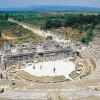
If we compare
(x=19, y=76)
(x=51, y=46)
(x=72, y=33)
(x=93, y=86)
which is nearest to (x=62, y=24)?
(x=72, y=33)

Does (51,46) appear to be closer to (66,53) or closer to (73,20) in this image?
(66,53)

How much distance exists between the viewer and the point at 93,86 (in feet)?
128

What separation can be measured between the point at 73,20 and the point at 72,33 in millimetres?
19498

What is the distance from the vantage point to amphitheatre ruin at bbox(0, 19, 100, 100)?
35094mm

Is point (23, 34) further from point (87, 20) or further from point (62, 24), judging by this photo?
point (87, 20)

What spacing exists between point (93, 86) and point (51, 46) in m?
29.6

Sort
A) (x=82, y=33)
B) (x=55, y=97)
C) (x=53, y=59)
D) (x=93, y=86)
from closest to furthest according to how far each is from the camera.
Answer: (x=55, y=97)
(x=93, y=86)
(x=53, y=59)
(x=82, y=33)

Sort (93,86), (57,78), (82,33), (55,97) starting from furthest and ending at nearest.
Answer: (82,33)
(57,78)
(93,86)
(55,97)

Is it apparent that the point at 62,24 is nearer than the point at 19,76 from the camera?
No

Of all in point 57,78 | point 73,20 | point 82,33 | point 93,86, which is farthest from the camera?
point 73,20

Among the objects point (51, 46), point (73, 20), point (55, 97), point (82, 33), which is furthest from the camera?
point (73, 20)

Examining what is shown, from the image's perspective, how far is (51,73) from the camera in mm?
50312

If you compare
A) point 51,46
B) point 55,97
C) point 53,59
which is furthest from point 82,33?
point 55,97

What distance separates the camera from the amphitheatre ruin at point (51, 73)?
115 ft
